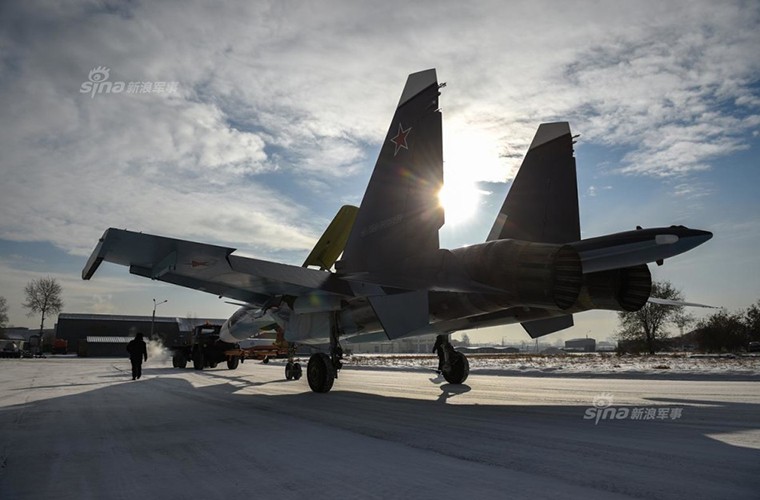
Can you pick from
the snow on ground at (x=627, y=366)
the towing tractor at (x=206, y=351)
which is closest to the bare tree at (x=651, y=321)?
the snow on ground at (x=627, y=366)

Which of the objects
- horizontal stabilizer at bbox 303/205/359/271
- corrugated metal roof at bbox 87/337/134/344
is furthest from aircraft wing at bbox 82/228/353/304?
corrugated metal roof at bbox 87/337/134/344

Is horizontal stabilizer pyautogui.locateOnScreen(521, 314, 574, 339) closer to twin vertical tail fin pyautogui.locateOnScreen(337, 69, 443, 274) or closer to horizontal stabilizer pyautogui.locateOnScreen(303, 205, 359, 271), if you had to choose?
twin vertical tail fin pyautogui.locateOnScreen(337, 69, 443, 274)

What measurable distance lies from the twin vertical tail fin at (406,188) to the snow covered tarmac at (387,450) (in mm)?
2839

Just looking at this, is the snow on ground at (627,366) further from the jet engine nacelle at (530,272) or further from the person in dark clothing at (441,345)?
the jet engine nacelle at (530,272)

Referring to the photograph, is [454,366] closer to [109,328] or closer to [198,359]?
[198,359]

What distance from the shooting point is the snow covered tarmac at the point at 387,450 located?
3199 millimetres

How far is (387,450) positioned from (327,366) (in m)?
6.07

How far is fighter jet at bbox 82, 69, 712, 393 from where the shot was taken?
6.85 metres

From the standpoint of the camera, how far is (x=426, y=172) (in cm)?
894

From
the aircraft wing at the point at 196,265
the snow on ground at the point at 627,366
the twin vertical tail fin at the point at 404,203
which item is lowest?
the snow on ground at the point at 627,366

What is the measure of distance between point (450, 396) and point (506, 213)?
4.17m

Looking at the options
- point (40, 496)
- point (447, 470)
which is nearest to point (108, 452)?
point (40, 496)

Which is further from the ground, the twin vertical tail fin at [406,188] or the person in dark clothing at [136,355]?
the twin vertical tail fin at [406,188]

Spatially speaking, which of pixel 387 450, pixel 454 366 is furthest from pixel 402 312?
pixel 454 366
